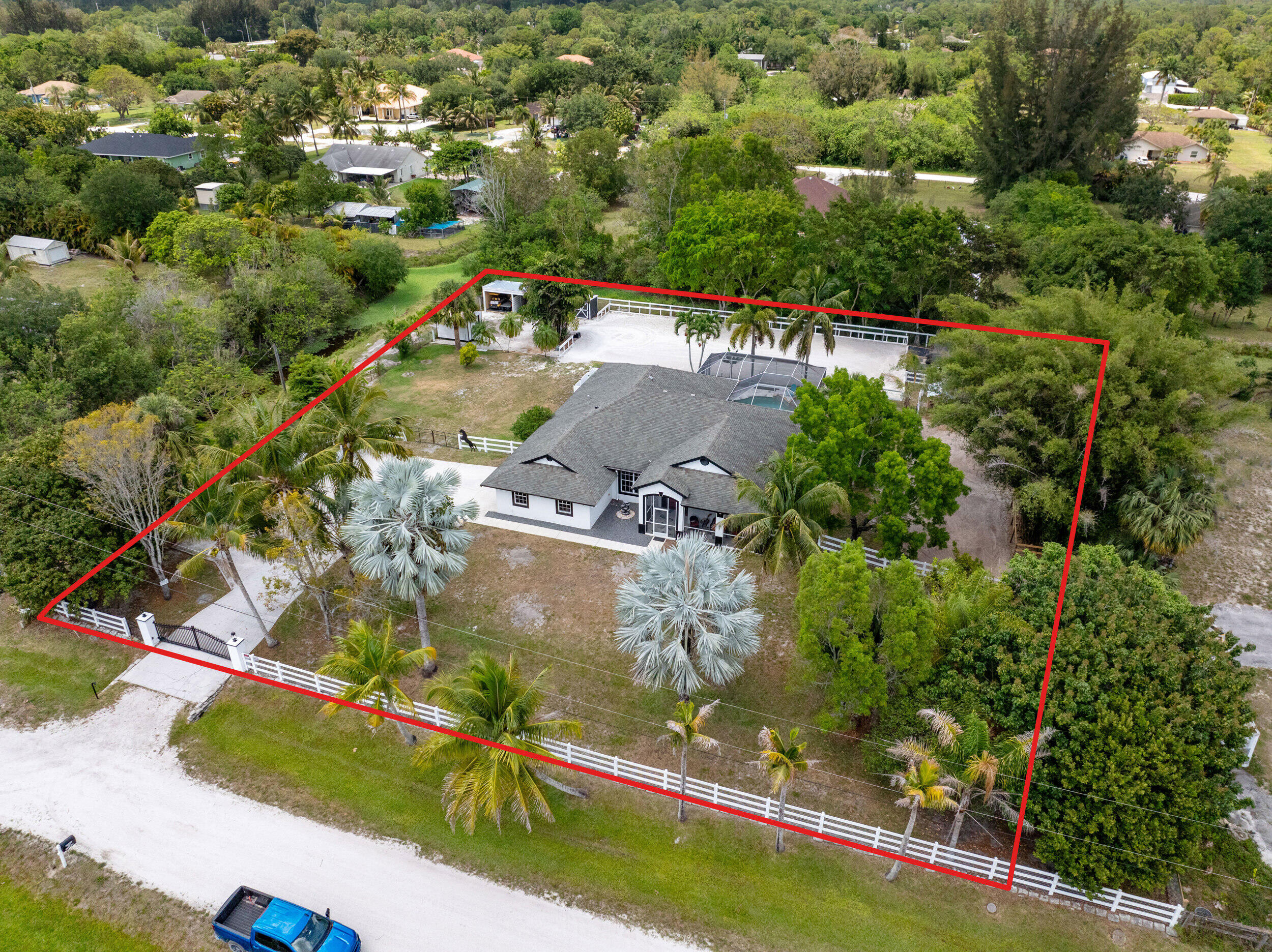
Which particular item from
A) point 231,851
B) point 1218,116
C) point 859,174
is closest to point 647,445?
point 231,851

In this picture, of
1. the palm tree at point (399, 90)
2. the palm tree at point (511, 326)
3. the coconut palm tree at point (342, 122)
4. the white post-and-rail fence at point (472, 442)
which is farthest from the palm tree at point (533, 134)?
the white post-and-rail fence at point (472, 442)

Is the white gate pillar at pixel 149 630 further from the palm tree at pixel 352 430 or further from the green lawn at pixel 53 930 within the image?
the green lawn at pixel 53 930

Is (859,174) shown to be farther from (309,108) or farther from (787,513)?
(787,513)

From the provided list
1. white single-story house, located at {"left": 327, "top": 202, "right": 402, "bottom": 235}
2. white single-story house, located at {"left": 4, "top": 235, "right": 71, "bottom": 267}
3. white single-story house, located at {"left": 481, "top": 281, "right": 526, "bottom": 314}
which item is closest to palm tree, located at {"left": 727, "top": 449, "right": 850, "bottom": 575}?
white single-story house, located at {"left": 481, "top": 281, "right": 526, "bottom": 314}

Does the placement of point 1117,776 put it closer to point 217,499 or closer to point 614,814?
point 614,814

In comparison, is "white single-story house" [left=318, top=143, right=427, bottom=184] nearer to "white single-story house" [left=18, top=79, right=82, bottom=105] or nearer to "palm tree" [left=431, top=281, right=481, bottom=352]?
"palm tree" [left=431, top=281, right=481, bottom=352]

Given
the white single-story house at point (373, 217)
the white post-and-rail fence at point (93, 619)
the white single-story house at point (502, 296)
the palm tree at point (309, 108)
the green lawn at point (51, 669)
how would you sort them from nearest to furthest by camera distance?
the green lawn at point (51, 669)
the white post-and-rail fence at point (93, 619)
the white single-story house at point (502, 296)
the white single-story house at point (373, 217)
the palm tree at point (309, 108)

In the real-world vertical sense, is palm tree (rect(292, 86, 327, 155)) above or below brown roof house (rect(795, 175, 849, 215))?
above
